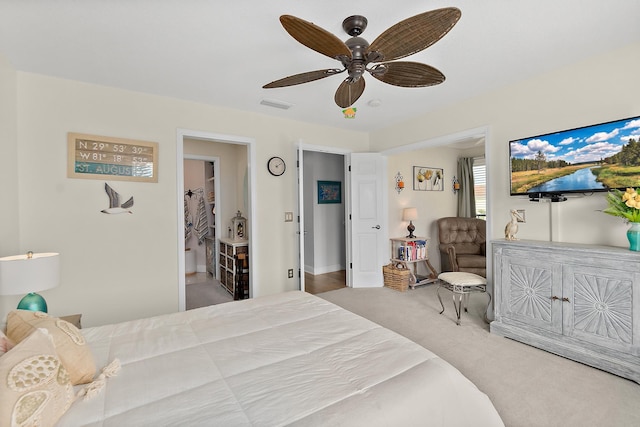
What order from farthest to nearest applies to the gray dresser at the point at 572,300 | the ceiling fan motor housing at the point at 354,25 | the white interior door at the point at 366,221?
the white interior door at the point at 366,221 < the gray dresser at the point at 572,300 < the ceiling fan motor housing at the point at 354,25

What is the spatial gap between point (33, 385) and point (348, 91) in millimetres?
2250

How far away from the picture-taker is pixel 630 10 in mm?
1868

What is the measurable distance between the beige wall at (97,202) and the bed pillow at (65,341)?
1514 mm

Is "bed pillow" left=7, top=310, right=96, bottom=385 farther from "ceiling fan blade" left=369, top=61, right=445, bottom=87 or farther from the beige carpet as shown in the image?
"ceiling fan blade" left=369, top=61, right=445, bottom=87

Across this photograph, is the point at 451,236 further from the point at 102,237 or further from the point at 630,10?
the point at 102,237

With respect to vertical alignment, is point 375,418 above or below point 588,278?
below

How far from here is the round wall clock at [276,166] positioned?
3.88m

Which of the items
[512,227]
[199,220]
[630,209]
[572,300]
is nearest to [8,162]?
[199,220]

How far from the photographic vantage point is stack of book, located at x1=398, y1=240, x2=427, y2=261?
4.63m

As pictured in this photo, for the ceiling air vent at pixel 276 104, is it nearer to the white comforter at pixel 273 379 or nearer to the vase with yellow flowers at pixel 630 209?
the white comforter at pixel 273 379

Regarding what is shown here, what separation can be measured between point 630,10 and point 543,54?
557mm

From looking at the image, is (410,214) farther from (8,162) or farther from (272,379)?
(8,162)

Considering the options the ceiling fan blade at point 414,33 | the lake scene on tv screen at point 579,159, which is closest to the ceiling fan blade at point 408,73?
the ceiling fan blade at point 414,33

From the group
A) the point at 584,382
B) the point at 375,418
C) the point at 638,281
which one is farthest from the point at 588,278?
the point at 375,418
